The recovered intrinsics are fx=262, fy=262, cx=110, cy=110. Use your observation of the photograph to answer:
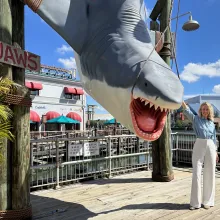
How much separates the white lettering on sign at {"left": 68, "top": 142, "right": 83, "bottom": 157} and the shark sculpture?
2.99m

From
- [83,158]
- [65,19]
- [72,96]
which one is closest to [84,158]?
[83,158]

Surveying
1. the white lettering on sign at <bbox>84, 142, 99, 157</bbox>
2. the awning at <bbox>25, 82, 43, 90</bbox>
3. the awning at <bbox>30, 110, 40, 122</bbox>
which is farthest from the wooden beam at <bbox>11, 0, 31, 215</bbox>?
the awning at <bbox>25, 82, 43, 90</bbox>

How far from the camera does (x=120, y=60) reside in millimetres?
2473

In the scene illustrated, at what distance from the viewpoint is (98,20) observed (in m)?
2.81

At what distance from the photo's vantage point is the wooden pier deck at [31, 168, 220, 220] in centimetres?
367

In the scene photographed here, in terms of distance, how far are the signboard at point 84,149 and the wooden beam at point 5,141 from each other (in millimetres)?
2474

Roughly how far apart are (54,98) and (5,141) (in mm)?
20541

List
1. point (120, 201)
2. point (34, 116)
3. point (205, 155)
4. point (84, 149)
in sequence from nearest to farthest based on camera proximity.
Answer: point (205, 155), point (120, 201), point (84, 149), point (34, 116)

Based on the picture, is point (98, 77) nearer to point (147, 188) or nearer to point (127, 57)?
point (127, 57)

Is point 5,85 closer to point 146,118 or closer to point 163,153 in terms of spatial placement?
point 146,118

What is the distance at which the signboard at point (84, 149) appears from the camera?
5641mm

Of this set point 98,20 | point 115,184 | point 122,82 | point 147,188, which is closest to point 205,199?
point 147,188

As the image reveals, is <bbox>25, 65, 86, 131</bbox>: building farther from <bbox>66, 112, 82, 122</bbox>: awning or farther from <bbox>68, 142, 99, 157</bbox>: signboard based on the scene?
<bbox>68, 142, 99, 157</bbox>: signboard

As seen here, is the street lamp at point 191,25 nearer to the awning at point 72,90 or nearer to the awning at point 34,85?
the awning at point 34,85
